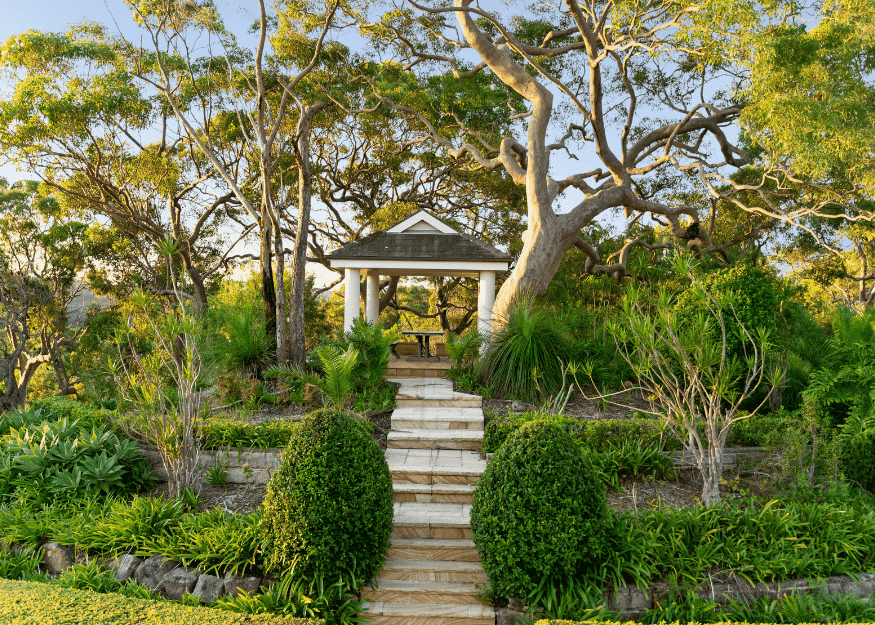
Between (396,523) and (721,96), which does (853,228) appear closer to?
(721,96)

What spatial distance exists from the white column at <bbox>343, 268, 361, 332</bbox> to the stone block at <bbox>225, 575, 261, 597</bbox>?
21.9 feet

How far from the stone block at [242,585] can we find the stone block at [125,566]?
0.90m

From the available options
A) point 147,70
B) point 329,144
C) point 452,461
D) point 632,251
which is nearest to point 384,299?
point 329,144

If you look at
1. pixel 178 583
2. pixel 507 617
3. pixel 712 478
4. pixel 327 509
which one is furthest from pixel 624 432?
pixel 178 583

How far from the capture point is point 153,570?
4.81 metres

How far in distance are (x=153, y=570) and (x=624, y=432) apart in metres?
4.94

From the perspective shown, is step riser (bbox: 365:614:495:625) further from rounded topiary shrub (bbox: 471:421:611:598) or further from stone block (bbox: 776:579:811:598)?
stone block (bbox: 776:579:811:598)

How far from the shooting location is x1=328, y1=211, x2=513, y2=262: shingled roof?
11.3 meters

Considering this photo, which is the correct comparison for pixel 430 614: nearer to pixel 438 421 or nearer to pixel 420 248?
pixel 438 421

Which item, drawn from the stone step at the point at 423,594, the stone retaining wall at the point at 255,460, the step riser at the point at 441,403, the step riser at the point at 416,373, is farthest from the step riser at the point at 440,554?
the step riser at the point at 416,373

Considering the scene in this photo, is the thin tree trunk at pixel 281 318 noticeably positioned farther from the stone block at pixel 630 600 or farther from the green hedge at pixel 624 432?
the stone block at pixel 630 600

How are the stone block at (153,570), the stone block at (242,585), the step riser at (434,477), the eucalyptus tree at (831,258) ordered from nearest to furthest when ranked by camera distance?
the stone block at (242,585), the stone block at (153,570), the step riser at (434,477), the eucalyptus tree at (831,258)

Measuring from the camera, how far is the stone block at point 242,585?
181 inches

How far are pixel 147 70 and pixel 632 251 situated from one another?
13518 millimetres
